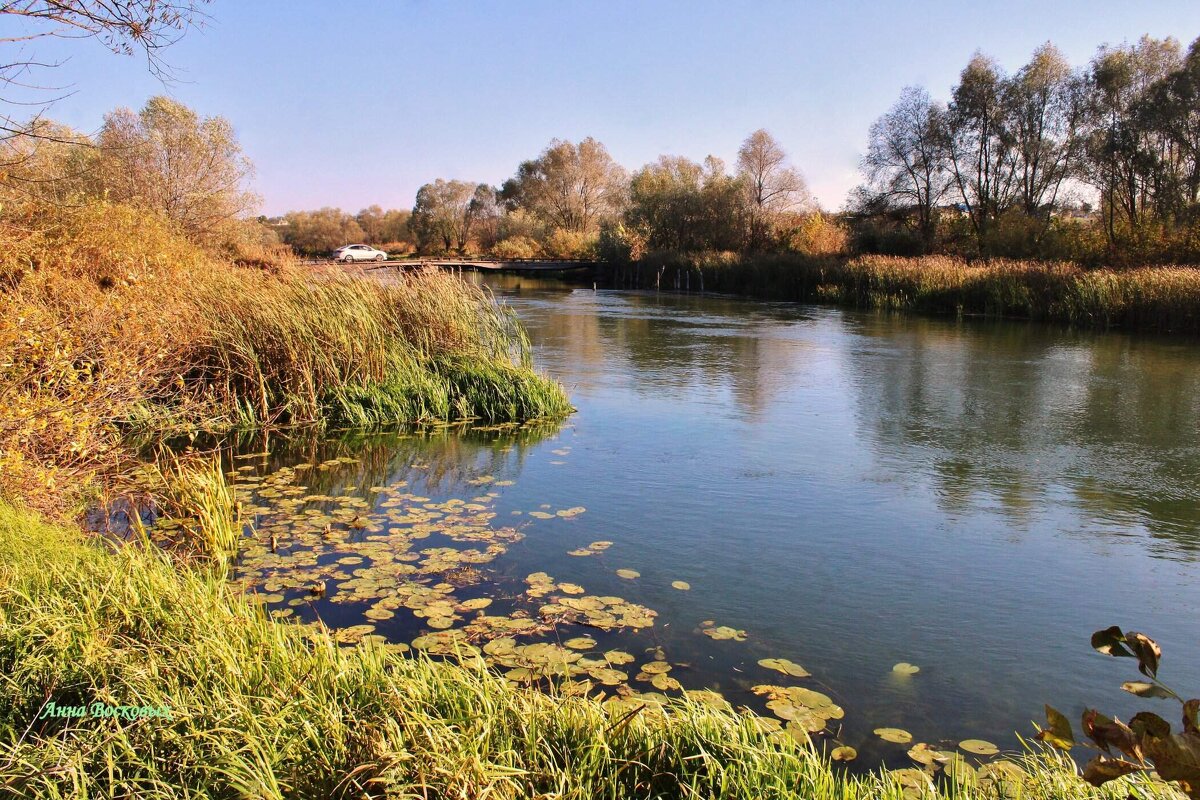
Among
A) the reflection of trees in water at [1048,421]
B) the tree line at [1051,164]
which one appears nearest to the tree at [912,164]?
the tree line at [1051,164]

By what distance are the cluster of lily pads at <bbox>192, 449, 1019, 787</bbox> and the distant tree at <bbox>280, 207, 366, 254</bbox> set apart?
7473cm

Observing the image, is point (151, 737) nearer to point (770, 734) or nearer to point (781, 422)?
point (770, 734)

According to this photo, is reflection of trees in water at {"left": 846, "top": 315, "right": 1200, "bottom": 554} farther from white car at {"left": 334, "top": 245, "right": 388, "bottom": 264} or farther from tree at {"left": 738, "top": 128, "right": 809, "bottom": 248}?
white car at {"left": 334, "top": 245, "right": 388, "bottom": 264}

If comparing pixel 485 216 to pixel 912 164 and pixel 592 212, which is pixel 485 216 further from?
pixel 912 164

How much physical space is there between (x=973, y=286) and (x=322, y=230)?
68.7 meters

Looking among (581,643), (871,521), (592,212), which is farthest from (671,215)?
(581,643)

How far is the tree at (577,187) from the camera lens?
72000mm

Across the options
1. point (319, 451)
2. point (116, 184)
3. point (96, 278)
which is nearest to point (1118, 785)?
point (319, 451)

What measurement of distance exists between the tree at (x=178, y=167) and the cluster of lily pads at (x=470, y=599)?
1938 centimetres

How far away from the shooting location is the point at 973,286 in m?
28.3

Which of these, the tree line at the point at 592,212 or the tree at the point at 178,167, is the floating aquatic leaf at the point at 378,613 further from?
the tree line at the point at 592,212

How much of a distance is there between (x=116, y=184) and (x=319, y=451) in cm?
1960

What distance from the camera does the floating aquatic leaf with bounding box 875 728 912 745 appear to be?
13.7 ft

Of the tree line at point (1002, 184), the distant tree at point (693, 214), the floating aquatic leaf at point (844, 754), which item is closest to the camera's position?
the floating aquatic leaf at point (844, 754)
